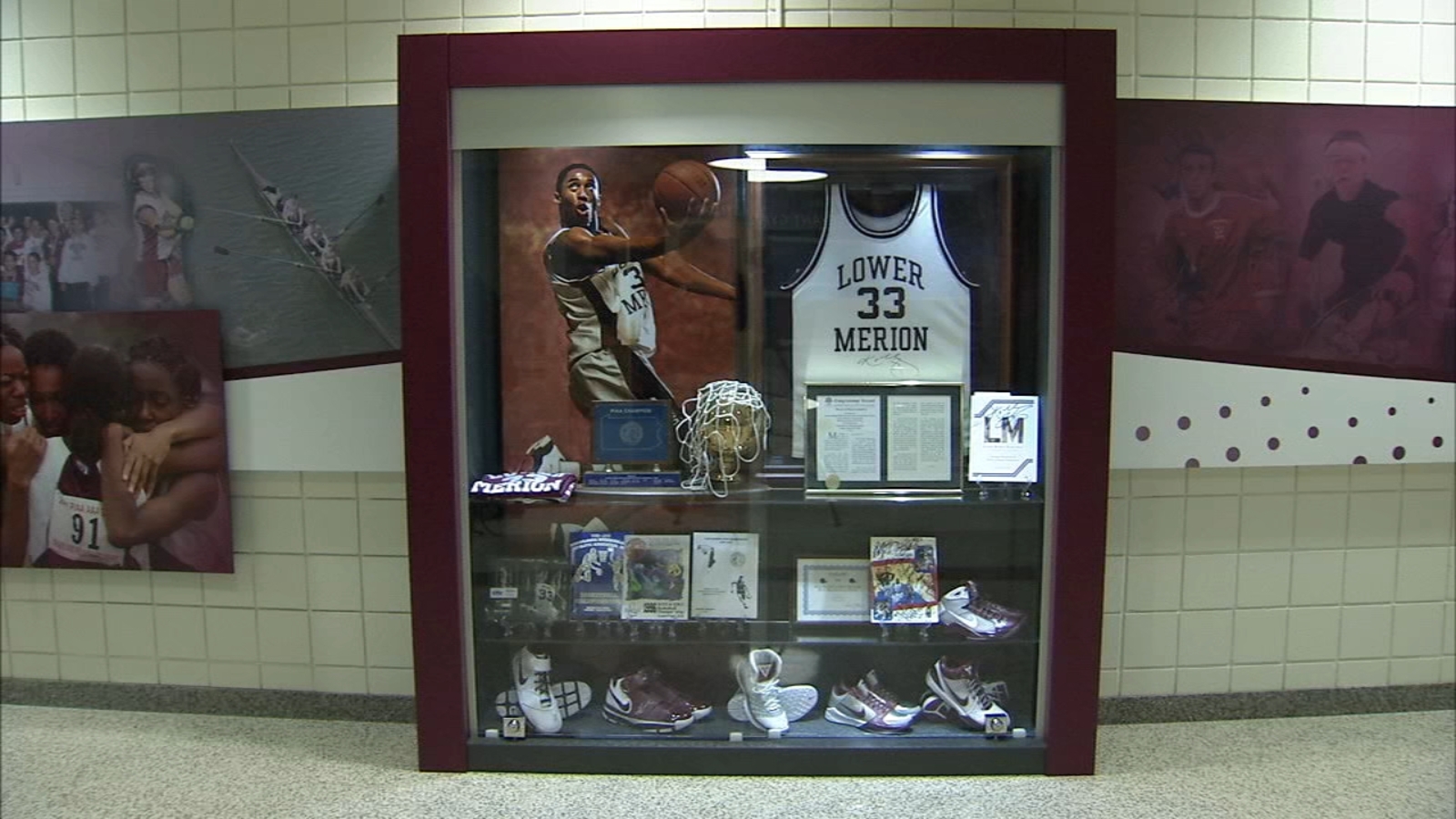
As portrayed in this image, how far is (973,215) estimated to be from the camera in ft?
8.16

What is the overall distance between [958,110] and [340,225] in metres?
1.80

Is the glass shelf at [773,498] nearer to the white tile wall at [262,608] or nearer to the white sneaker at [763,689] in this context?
the white sneaker at [763,689]

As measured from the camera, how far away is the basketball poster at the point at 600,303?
2496 millimetres

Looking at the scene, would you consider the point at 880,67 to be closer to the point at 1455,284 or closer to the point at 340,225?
the point at 340,225

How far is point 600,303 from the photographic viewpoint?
2539 millimetres

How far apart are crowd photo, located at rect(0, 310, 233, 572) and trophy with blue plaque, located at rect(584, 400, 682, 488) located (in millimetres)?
1211

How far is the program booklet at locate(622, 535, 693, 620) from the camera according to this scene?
253cm

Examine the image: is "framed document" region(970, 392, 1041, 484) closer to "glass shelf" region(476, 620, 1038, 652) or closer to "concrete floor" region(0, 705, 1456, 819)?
"glass shelf" region(476, 620, 1038, 652)

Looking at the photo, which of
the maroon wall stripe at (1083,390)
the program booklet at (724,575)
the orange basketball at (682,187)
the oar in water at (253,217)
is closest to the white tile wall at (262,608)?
the oar in water at (253,217)

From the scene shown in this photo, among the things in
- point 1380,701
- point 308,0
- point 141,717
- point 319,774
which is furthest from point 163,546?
point 1380,701

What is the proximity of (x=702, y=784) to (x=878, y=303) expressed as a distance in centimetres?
139

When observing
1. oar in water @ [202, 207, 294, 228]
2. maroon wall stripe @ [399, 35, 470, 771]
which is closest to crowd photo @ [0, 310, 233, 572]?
oar in water @ [202, 207, 294, 228]

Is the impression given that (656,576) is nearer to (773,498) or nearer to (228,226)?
(773,498)

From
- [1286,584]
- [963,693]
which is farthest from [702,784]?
[1286,584]
